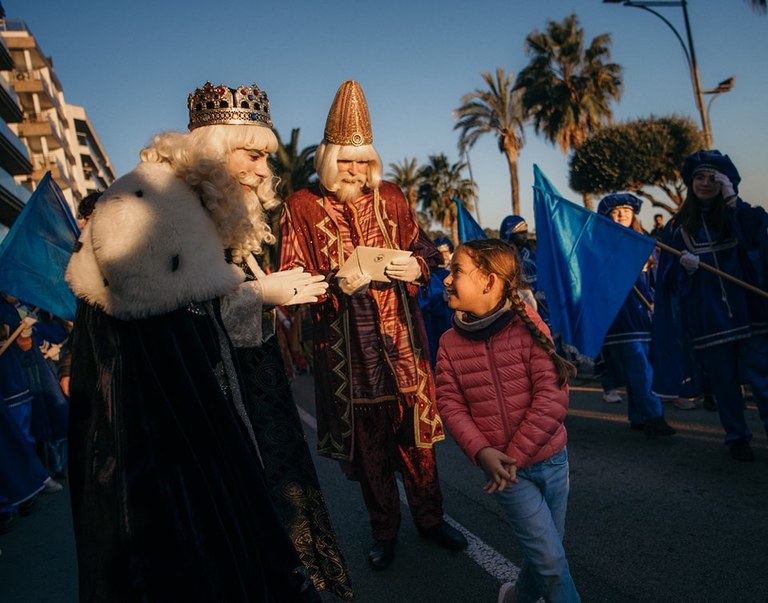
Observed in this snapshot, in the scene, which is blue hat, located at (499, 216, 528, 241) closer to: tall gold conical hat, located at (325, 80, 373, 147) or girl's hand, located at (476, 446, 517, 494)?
tall gold conical hat, located at (325, 80, 373, 147)

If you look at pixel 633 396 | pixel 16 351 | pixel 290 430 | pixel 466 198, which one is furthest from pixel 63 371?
pixel 466 198

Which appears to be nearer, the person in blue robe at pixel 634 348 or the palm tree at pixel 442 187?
the person in blue robe at pixel 634 348

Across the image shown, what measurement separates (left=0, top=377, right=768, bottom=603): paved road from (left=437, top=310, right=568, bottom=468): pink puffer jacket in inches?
35.6

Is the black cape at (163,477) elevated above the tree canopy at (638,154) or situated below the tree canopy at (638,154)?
below

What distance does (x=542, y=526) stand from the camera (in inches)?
82.5

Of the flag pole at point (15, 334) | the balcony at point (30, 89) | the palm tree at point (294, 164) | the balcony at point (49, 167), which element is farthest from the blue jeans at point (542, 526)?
the balcony at point (30, 89)

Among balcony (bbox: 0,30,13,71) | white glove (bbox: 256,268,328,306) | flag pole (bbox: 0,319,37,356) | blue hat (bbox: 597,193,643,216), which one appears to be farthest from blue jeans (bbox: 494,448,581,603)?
balcony (bbox: 0,30,13,71)

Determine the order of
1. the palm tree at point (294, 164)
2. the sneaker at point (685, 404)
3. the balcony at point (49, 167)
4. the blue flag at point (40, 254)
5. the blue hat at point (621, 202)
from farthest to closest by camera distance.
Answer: the balcony at point (49, 167)
the palm tree at point (294, 164)
the sneaker at point (685, 404)
the blue hat at point (621, 202)
the blue flag at point (40, 254)

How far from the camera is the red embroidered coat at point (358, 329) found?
10.2 ft

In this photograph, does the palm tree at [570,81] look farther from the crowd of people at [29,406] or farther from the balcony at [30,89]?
the balcony at [30,89]

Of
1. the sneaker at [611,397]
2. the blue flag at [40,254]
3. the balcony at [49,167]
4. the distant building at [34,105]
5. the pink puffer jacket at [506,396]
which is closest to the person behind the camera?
the pink puffer jacket at [506,396]

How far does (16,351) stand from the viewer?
5.19 metres

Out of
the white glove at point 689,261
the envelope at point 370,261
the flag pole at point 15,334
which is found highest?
the envelope at point 370,261

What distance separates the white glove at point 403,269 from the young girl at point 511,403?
46cm
